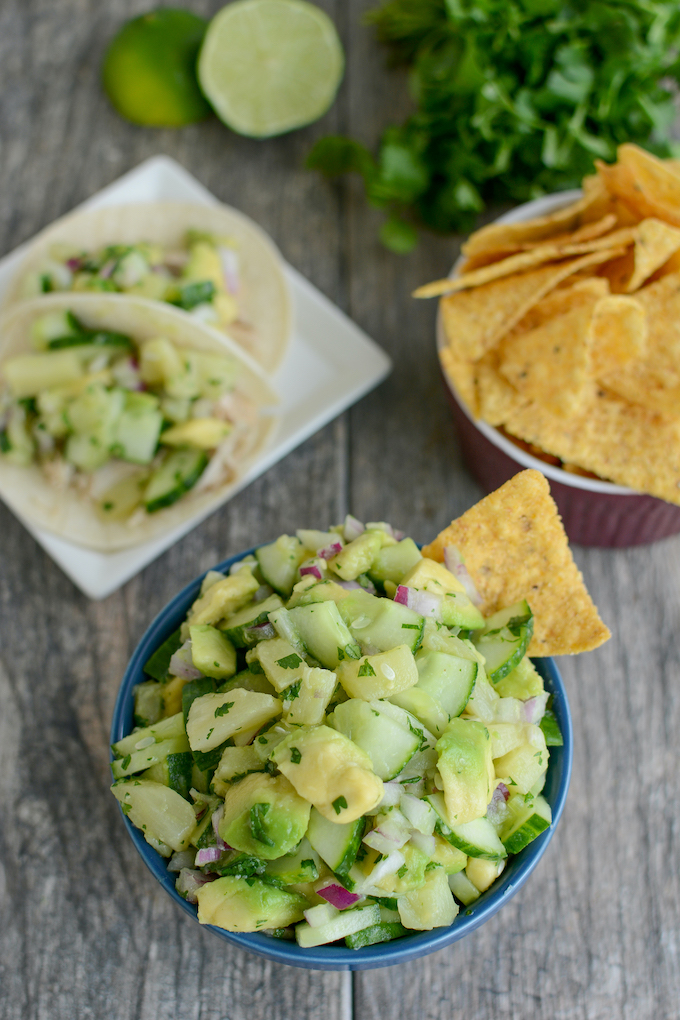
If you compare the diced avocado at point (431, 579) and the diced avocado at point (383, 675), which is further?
the diced avocado at point (431, 579)

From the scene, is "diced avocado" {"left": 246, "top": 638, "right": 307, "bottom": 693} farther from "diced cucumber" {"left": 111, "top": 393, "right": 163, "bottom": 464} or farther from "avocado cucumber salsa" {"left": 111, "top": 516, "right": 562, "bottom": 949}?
"diced cucumber" {"left": 111, "top": 393, "right": 163, "bottom": 464}

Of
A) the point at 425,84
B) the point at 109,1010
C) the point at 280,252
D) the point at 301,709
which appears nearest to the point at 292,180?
the point at 280,252

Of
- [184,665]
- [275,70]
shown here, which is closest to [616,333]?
[184,665]

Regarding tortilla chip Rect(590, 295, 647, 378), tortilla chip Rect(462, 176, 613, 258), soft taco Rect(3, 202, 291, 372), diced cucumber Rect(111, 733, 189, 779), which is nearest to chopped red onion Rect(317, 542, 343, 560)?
diced cucumber Rect(111, 733, 189, 779)

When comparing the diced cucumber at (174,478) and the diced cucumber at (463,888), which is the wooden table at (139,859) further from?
the diced cucumber at (463,888)

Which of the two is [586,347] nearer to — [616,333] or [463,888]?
[616,333]

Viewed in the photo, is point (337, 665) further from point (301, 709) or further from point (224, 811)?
point (224, 811)

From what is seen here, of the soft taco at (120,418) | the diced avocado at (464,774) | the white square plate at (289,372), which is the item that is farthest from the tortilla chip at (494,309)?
the diced avocado at (464,774)
